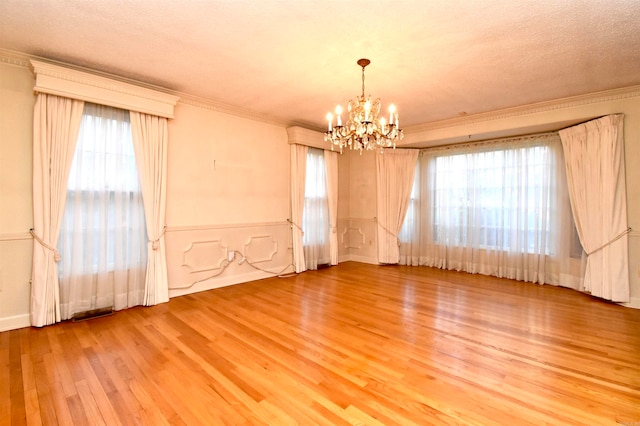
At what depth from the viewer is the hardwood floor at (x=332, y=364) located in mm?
1841

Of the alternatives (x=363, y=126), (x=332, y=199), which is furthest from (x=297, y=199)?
(x=363, y=126)

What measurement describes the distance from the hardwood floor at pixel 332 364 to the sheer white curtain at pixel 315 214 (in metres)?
1.94

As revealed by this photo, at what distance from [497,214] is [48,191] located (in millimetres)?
6527

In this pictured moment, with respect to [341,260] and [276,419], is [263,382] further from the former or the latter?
[341,260]

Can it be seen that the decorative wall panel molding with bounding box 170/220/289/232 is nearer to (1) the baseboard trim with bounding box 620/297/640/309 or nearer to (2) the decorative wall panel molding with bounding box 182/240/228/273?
(2) the decorative wall panel molding with bounding box 182/240/228/273

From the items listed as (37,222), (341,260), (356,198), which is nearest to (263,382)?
(37,222)

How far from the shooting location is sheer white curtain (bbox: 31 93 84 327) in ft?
10.0

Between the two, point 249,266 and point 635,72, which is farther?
point 249,266

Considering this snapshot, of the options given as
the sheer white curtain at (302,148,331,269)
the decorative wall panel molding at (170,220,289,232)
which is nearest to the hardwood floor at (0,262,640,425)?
the decorative wall panel molding at (170,220,289,232)

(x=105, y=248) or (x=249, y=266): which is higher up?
(x=105, y=248)

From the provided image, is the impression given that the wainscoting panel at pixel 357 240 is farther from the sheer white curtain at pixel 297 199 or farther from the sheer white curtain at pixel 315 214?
the sheer white curtain at pixel 297 199

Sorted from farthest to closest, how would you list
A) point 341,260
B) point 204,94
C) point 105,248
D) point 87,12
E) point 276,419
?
point 341,260 → point 204,94 → point 105,248 → point 87,12 → point 276,419

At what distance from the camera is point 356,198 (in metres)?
6.83

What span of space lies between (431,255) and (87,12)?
20.4 ft
